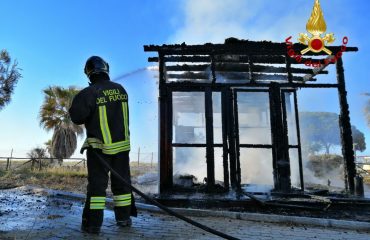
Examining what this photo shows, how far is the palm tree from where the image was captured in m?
22.0

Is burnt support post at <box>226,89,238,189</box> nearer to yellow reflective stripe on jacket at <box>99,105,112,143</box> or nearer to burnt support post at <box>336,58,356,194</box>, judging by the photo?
burnt support post at <box>336,58,356,194</box>

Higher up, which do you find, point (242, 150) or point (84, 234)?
point (242, 150)

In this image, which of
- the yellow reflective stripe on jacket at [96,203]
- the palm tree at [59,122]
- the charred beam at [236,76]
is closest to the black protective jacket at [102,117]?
the yellow reflective stripe on jacket at [96,203]

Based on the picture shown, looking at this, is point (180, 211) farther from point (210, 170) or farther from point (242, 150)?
point (242, 150)

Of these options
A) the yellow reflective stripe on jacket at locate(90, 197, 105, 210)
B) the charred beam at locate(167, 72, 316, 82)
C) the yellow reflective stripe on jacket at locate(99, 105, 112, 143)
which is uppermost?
the charred beam at locate(167, 72, 316, 82)

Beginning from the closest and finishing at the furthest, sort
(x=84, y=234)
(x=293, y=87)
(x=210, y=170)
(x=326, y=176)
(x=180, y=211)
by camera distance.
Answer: (x=84, y=234)
(x=180, y=211)
(x=210, y=170)
(x=293, y=87)
(x=326, y=176)

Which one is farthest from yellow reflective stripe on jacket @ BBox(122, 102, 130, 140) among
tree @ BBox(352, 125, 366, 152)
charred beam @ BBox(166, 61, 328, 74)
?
tree @ BBox(352, 125, 366, 152)

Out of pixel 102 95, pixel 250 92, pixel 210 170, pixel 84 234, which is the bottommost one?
pixel 84 234

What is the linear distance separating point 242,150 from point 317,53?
113 inches

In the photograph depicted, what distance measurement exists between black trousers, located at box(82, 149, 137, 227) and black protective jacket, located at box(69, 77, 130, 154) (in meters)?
0.11

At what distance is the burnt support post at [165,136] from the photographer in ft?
23.6

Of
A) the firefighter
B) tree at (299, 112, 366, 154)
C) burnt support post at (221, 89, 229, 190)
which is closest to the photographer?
the firefighter

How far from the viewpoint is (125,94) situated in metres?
4.29

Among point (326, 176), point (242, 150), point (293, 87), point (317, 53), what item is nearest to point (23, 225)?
point (242, 150)
